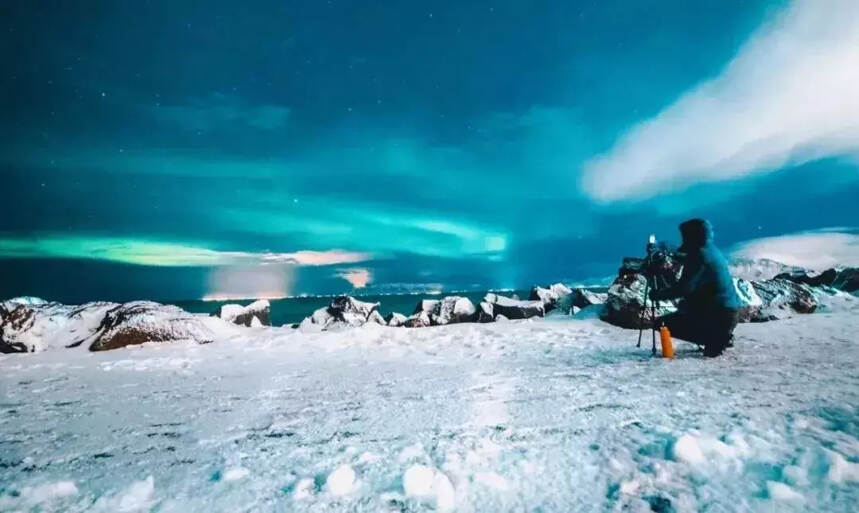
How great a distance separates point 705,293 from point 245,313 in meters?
12.4

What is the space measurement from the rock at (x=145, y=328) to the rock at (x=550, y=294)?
11.0m

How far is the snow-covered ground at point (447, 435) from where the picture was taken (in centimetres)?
238

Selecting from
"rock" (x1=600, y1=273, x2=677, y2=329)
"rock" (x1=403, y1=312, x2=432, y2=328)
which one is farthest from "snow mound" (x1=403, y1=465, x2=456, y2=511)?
"rock" (x1=403, y1=312, x2=432, y2=328)

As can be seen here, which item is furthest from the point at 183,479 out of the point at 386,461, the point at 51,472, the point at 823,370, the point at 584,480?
the point at 823,370

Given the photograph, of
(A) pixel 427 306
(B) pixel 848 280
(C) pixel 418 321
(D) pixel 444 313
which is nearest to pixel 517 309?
(D) pixel 444 313

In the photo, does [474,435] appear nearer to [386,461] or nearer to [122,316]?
[386,461]

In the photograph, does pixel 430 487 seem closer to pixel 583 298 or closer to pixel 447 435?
pixel 447 435

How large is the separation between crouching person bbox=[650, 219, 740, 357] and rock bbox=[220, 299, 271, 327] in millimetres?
11643

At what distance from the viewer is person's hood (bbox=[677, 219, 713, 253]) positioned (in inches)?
256

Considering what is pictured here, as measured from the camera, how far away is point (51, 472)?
2.89 m

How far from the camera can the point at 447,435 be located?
3.32 meters

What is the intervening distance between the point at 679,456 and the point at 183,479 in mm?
3298

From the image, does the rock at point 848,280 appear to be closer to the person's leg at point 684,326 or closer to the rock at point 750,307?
the rock at point 750,307

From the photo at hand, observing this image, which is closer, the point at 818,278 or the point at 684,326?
the point at 684,326
